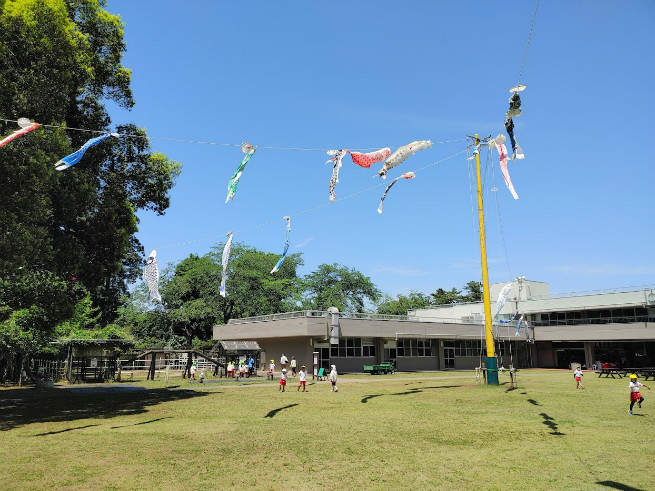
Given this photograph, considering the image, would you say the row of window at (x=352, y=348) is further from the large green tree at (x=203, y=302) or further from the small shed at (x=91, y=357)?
the large green tree at (x=203, y=302)

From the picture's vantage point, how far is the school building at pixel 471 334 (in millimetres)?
42156

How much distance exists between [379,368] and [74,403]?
26111 millimetres

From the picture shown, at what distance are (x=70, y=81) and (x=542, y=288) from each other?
63.6 meters

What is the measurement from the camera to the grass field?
849 centimetres

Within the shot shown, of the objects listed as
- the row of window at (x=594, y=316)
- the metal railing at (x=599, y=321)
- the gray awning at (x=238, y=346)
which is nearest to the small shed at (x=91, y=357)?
the gray awning at (x=238, y=346)

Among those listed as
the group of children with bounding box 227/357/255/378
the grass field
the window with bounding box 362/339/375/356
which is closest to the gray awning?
the group of children with bounding box 227/357/255/378

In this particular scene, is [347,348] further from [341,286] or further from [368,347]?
[341,286]

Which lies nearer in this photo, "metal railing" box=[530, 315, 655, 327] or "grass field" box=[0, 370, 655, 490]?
"grass field" box=[0, 370, 655, 490]

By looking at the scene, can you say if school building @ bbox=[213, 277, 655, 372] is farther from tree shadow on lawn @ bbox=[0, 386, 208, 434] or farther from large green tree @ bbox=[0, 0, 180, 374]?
large green tree @ bbox=[0, 0, 180, 374]

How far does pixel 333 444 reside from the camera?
11.5 m

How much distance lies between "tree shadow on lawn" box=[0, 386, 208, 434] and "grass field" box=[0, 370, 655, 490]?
0.11 m

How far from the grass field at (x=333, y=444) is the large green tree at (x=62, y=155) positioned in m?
5.84

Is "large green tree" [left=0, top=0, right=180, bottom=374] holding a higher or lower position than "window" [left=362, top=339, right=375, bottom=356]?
higher

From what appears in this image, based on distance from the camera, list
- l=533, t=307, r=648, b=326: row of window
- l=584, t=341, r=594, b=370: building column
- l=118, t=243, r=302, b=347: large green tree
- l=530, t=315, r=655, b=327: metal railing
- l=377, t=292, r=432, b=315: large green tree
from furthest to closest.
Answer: l=377, t=292, r=432, b=315: large green tree
l=118, t=243, r=302, b=347: large green tree
l=584, t=341, r=594, b=370: building column
l=533, t=307, r=648, b=326: row of window
l=530, t=315, r=655, b=327: metal railing
